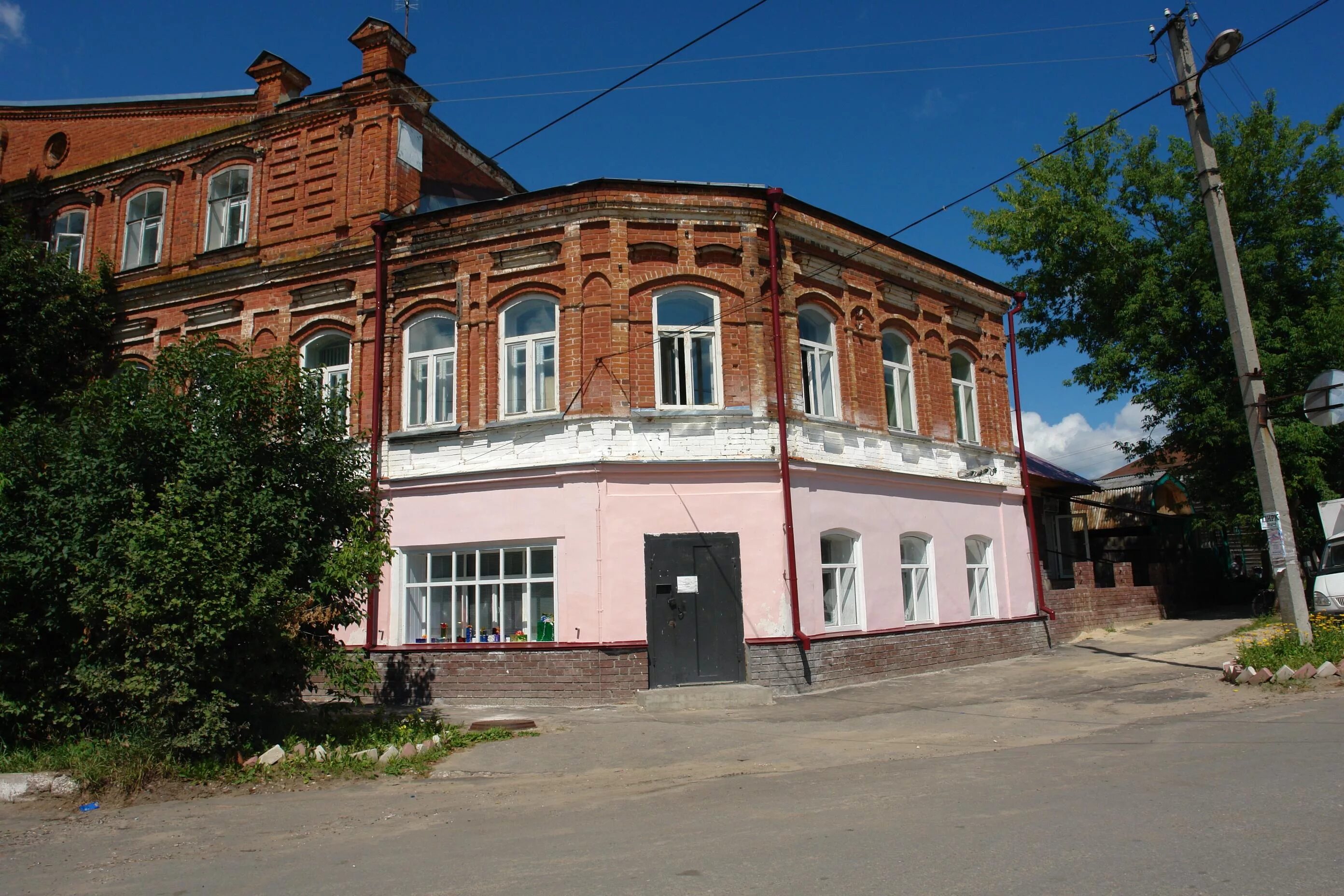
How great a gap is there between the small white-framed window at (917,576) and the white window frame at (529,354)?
6.57m

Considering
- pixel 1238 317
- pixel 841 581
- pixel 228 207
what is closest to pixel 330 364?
pixel 228 207

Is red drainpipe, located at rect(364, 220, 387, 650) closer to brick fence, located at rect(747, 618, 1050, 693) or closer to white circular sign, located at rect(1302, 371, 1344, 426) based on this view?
brick fence, located at rect(747, 618, 1050, 693)

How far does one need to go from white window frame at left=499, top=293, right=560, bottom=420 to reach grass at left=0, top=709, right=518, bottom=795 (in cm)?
541

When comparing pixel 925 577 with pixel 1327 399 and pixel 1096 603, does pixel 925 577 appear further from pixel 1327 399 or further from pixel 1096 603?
pixel 1327 399

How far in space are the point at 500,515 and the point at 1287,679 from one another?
10409mm

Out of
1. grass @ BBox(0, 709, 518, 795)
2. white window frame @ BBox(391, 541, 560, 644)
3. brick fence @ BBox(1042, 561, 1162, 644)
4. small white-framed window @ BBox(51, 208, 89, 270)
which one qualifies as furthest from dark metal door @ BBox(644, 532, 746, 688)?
small white-framed window @ BBox(51, 208, 89, 270)

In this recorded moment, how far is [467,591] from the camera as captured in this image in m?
13.9

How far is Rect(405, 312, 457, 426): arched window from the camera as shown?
1479 centimetres

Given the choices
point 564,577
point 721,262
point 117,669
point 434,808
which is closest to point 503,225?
point 721,262

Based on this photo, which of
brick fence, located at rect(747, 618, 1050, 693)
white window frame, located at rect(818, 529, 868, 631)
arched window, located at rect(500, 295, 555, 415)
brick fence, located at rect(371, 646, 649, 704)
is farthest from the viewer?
white window frame, located at rect(818, 529, 868, 631)

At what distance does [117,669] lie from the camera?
28.7 feet

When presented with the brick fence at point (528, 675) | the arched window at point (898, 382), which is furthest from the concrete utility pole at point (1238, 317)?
the brick fence at point (528, 675)

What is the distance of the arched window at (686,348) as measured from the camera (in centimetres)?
1380

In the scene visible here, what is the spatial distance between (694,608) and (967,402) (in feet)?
27.0
